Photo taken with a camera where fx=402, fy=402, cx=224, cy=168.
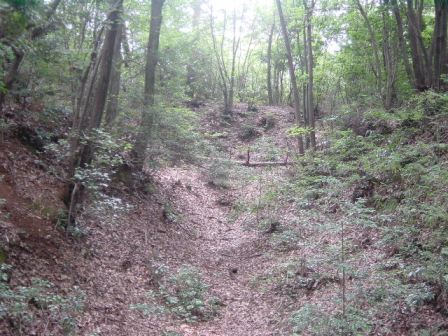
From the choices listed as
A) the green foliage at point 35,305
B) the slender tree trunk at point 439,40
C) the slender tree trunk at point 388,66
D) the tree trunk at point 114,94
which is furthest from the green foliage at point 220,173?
the green foliage at point 35,305

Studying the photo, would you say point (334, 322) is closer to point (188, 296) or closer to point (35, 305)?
point (188, 296)

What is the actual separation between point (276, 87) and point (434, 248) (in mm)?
27343

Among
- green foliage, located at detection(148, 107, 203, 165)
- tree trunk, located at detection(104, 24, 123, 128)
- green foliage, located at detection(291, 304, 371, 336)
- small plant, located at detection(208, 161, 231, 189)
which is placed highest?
tree trunk, located at detection(104, 24, 123, 128)

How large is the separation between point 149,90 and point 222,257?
5514 mm

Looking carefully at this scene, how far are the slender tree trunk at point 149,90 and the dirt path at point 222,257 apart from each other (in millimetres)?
2615

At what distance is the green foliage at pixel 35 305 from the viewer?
205 inches

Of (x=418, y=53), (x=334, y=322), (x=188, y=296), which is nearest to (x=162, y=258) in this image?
(x=188, y=296)

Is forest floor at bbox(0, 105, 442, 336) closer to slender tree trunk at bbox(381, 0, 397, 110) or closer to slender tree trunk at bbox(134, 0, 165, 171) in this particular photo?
slender tree trunk at bbox(134, 0, 165, 171)

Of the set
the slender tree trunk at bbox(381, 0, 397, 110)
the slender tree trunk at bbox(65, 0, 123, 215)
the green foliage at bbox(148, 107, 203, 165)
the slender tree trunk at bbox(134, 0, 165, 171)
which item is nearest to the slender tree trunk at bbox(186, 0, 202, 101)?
the slender tree trunk at bbox(134, 0, 165, 171)

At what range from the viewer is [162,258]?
9.84m

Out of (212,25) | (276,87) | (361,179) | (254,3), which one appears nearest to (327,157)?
(361,179)

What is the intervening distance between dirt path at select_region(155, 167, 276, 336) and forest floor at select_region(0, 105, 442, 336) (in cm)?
3

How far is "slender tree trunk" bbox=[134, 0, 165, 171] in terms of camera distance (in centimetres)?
1148

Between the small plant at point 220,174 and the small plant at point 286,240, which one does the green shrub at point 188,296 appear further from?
the small plant at point 220,174
